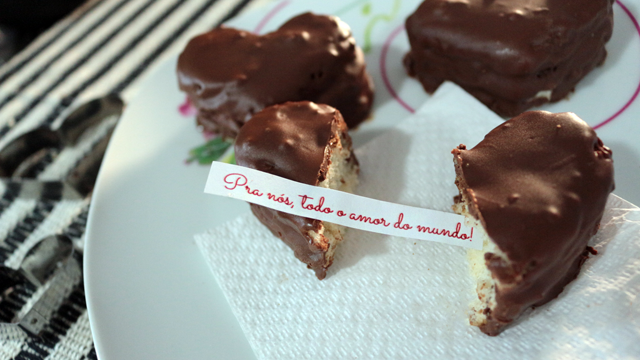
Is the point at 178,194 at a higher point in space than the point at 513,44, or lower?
lower

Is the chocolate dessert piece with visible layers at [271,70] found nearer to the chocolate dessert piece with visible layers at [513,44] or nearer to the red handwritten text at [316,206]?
the chocolate dessert piece with visible layers at [513,44]

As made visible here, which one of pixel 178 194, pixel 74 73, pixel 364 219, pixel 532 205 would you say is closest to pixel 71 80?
pixel 74 73

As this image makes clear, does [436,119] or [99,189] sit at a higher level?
[99,189]

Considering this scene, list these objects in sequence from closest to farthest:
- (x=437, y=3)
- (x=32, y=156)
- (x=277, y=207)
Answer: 1. (x=277, y=207)
2. (x=437, y=3)
3. (x=32, y=156)

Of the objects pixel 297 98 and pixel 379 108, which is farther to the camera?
pixel 379 108

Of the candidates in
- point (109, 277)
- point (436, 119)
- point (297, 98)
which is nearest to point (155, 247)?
point (109, 277)

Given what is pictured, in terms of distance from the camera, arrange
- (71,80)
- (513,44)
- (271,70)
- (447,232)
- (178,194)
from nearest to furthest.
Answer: (447,232)
(513,44)
(271,70)
(178,194)
(71,80)

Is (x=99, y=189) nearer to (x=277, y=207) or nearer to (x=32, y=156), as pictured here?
(x=32, y=156)

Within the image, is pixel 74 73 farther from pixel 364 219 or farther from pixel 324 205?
pixel 364 219
